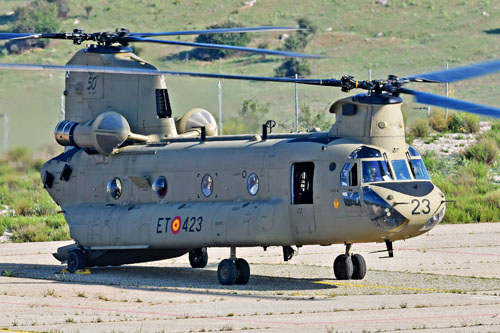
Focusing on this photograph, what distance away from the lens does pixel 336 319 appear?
17141 millimetres

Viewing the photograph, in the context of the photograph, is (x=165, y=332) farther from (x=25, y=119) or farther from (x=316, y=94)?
(x=316, y=94)

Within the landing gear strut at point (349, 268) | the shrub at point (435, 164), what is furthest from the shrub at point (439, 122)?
the landing gear strut at point (349, 268)

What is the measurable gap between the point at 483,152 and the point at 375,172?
24.8 meters

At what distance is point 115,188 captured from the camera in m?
Answer: 25.6

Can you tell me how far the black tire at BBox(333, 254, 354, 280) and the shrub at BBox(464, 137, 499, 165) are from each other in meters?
23.1

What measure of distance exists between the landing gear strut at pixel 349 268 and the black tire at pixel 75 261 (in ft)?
20.4

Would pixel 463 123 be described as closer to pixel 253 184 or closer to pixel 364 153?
pixel 253 184

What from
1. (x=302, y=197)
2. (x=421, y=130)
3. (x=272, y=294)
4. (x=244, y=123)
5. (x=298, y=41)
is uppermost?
(x=302, y=197)

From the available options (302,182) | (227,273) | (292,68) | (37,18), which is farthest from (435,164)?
(37,18)

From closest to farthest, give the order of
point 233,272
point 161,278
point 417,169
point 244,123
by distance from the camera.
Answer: point 417,169 < point 233,272 < point 161,278 < point 244,123

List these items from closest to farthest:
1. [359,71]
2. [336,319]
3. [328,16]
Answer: [336,319]
[359,71]
[328,16]

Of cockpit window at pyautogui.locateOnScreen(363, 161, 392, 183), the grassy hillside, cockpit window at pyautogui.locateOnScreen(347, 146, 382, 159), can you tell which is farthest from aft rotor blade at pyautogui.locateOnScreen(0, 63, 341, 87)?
the grassy hillside

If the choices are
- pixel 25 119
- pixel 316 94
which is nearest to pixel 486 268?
pixel 25 119

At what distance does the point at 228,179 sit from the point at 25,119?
12360 millimetres
